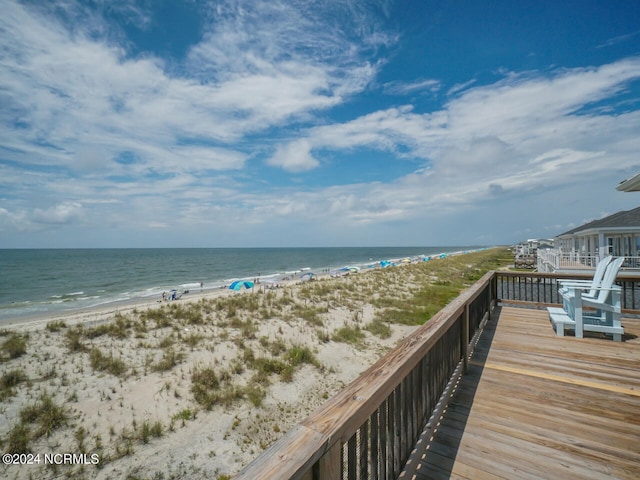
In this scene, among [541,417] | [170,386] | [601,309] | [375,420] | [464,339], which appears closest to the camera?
[375,420]

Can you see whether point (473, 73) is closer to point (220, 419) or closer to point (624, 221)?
point (220, 419)

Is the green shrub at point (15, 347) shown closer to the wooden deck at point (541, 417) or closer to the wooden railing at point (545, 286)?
the wooden deck at point (541, 417)

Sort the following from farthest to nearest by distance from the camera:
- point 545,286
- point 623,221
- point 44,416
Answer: point 623,221 → point 545,286 → point 44,416

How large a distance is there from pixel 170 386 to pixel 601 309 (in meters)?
7.59

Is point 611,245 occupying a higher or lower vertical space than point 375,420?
higher

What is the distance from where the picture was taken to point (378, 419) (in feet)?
4.85

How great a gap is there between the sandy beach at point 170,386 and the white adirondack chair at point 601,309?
13.3 ft

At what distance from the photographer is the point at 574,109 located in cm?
1095

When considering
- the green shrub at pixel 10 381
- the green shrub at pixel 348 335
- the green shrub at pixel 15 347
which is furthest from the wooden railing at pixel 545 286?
the green shrub at pixel 15 347

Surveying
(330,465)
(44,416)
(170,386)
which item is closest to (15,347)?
(44,416)

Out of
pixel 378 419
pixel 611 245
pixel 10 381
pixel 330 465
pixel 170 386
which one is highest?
pixel 611 245

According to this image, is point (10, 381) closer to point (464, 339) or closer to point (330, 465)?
point (330, 465)

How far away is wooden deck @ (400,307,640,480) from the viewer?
1.95 meters

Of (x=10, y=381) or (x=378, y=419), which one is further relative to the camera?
(x=10, y=381)
